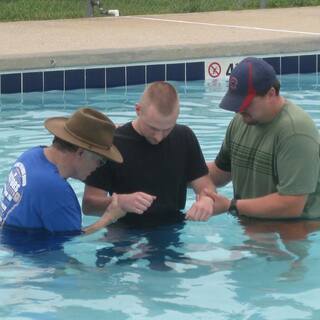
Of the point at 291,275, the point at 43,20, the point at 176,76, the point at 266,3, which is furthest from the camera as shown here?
the point at 266,3

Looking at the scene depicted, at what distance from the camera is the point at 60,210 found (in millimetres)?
5316

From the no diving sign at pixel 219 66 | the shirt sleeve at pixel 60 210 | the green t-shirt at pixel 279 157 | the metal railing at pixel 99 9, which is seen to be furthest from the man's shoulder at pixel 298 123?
the metal railing at pixel 99 9

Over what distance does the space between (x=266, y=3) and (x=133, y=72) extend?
438 centimetres

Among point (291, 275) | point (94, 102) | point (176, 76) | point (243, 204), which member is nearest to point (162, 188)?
point (243, 204)

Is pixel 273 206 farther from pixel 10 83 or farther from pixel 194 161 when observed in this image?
pixel 10 83

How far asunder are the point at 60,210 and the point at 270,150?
42.7 inches

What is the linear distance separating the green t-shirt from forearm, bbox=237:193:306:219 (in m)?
0.05

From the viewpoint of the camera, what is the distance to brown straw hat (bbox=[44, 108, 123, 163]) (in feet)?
17.1

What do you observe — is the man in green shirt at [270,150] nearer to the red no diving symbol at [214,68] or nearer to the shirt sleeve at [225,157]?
the shirt sleeve at [225,157]

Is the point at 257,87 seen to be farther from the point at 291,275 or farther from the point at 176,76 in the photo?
the point at 176,76

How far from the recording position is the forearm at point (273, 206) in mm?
5688

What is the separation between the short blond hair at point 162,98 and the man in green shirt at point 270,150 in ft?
1.01

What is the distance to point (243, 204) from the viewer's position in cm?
578

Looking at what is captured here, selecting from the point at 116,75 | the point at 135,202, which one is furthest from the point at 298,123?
the point at 116,75
